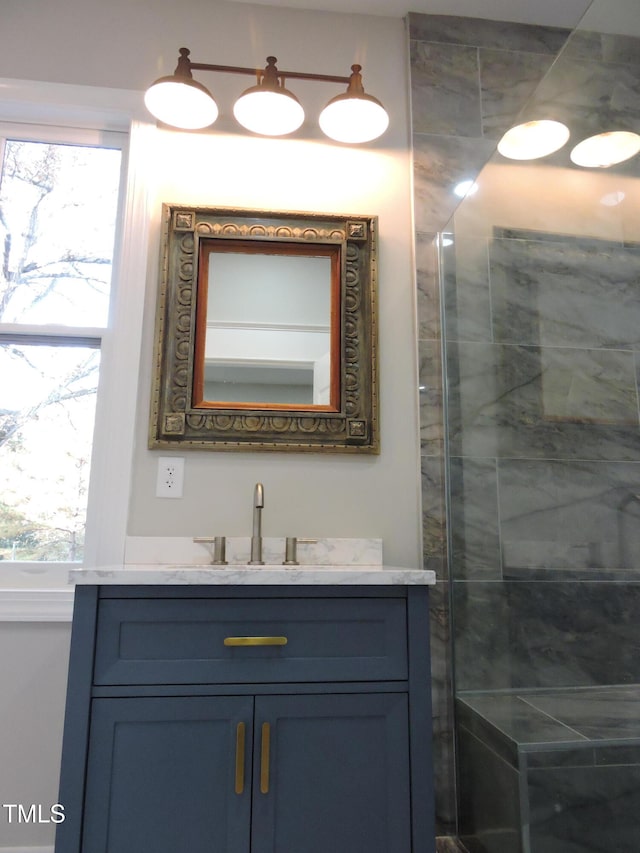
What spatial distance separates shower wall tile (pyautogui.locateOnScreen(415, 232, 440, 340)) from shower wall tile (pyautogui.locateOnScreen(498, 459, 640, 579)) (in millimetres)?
522

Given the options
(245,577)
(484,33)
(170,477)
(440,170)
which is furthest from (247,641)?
(484,33)

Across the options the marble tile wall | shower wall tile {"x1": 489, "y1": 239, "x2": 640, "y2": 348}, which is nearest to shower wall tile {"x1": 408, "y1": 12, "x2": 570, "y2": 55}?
the marble tile wall

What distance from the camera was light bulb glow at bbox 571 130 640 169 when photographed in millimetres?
1147

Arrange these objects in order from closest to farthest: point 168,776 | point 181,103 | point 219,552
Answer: point 168,776, point 219,552, point 181,103

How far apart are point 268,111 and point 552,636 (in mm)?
1685

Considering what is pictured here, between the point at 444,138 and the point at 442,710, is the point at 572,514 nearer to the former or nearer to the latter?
the point at 442,710

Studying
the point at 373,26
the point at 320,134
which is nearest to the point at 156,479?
the point at 320,134

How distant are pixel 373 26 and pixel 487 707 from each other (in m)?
2.18

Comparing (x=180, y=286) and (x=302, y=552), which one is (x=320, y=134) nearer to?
(x=180, y=286)

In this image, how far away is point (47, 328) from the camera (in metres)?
1.73

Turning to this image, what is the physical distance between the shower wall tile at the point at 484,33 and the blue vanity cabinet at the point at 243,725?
74.8 inches

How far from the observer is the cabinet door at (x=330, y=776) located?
110 centimetres

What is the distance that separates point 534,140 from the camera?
4.63 ft

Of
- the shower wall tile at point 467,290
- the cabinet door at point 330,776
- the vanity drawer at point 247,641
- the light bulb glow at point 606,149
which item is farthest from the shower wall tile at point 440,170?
the cabinet door at point 330,776
